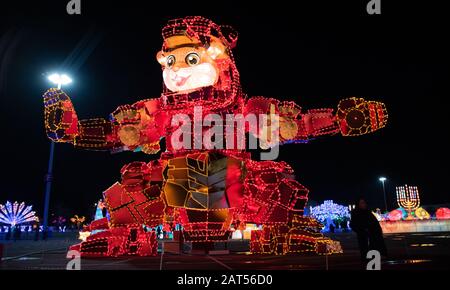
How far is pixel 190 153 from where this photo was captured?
7.95 m

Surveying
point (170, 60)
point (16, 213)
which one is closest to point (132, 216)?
point (170, 60)

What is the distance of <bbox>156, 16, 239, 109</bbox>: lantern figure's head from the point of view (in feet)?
26.2

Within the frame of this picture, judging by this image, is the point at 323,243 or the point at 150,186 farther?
the point at 150,186

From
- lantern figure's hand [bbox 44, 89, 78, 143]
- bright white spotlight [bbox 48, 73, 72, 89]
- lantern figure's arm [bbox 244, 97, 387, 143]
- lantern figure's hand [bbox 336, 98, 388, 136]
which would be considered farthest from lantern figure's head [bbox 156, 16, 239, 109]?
bright white spotlight [bbox 48, 73, 72, 89]

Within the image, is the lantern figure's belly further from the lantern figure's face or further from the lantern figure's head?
the lantern figure's face

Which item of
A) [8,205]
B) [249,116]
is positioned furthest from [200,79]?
[8,205]

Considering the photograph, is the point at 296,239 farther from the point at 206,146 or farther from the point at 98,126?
the point at 98,126

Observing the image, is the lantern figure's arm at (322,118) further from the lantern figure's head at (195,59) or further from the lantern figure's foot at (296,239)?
the lantern figure's foot at (296,239)

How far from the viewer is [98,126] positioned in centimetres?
872

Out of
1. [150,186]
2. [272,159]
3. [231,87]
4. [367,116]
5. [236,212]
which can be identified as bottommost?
[236,212]
